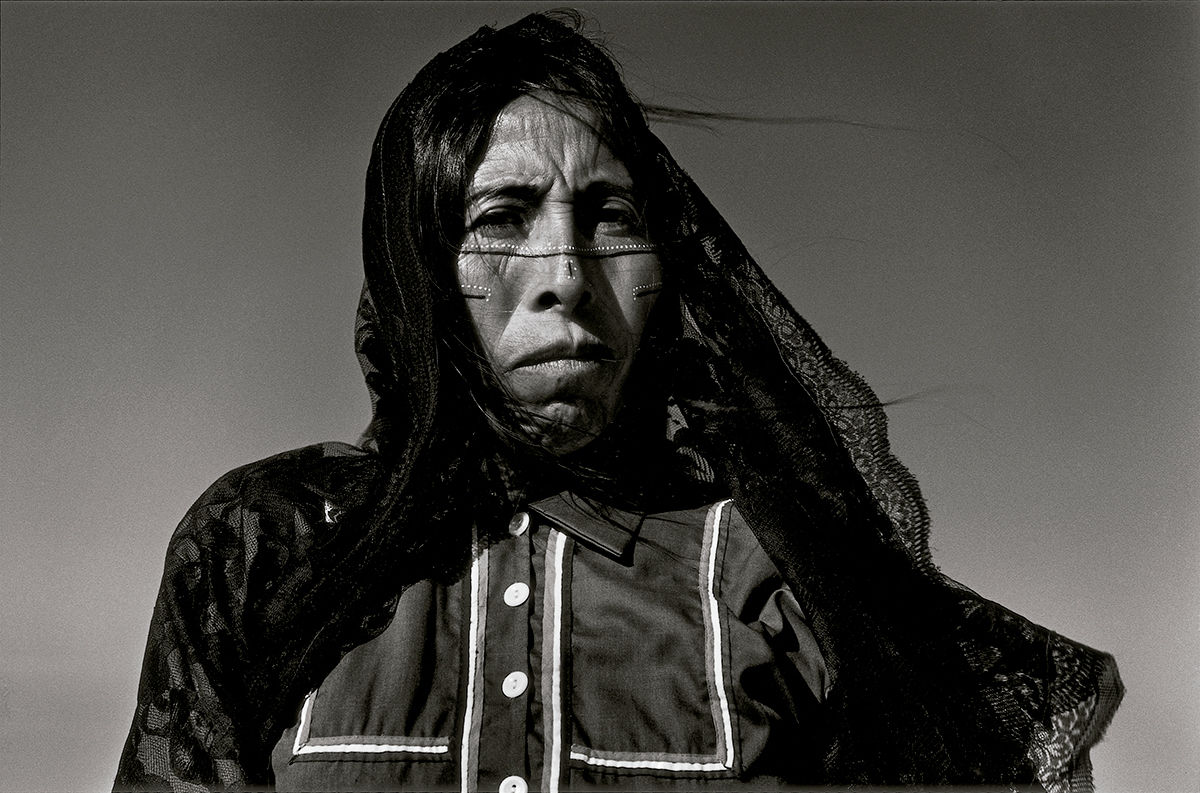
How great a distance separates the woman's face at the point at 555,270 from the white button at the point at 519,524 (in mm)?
93

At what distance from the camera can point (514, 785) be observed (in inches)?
42.9

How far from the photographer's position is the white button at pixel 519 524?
1270mm

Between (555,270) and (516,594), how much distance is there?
1.21 ft

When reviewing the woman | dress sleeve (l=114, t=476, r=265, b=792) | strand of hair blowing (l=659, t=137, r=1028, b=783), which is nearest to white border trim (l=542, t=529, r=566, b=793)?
the woman

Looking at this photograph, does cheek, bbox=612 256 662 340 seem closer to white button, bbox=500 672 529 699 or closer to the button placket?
the button placket

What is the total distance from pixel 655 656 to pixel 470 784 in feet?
0.78

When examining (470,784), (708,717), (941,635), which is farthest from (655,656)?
(941,635)

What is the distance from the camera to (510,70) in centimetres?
138

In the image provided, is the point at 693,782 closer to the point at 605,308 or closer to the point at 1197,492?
the point at 605,308

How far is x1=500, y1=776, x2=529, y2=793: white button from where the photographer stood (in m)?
1.09

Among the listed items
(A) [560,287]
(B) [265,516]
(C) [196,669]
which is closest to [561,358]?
(A) [560,287]

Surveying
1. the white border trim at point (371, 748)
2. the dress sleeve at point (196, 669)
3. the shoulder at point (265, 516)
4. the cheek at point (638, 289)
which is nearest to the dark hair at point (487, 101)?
the cheek at point (638, 289)

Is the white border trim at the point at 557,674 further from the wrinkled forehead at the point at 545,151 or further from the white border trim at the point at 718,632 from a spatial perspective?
the wrinkled forehead at the point at 545,151

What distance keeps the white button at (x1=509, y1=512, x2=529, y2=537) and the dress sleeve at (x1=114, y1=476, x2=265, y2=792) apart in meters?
0.30
